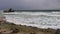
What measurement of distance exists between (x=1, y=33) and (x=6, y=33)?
1.02ft

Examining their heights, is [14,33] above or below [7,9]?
above

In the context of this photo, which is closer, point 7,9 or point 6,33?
point 6,33

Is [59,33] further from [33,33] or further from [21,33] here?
[21,33]

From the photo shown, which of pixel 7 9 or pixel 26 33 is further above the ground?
pixel 26 33

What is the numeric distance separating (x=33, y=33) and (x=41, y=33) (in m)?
0.58

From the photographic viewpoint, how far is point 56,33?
10031 millimetres

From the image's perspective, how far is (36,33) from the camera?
10.3 m

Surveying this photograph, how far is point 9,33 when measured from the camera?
32.8ft

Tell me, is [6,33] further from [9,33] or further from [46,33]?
[46,33]

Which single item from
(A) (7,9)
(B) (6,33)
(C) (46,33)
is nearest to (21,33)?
(B) (6,33)

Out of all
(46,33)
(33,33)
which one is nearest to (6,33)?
(33,33)

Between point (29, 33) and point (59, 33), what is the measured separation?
187cm

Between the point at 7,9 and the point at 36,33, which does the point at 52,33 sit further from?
the point at 7,9

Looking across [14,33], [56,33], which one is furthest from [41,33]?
[14,33]
